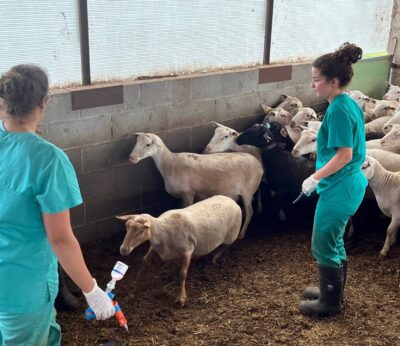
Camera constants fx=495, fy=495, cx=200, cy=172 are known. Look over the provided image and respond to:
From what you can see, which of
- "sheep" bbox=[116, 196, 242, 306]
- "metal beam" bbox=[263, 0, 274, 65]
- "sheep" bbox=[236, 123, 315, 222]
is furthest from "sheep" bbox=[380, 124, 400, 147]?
"sheep" bbox=[116, 196, 242, 306]

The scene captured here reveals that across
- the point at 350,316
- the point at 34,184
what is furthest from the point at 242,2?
the point at 34,184

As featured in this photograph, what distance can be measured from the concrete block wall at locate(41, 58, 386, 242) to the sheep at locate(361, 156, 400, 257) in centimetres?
208

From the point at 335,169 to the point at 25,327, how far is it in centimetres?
218

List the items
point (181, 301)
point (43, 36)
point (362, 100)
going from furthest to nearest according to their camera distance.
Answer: point (362, 100), point (43, 36), point (181, 301)

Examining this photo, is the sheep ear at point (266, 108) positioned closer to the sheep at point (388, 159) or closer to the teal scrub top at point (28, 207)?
the sheep at point (388, 159)

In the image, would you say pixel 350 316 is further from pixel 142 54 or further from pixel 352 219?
pixel 142 54

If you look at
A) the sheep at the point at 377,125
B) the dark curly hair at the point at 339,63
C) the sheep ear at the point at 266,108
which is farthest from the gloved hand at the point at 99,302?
the sheep at the point at 377,125

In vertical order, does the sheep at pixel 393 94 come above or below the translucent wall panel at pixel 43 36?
below

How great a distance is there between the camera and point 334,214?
3.62 m

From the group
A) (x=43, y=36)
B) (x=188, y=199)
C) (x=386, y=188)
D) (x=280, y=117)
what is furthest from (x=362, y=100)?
(x=43, y=36)

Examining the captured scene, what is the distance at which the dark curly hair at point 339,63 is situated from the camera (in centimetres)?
337

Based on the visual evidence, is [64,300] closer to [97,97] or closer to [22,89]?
[97,97]

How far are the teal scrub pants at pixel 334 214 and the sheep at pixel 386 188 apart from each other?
139 centimetres

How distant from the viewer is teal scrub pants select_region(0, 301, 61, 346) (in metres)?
2.36
